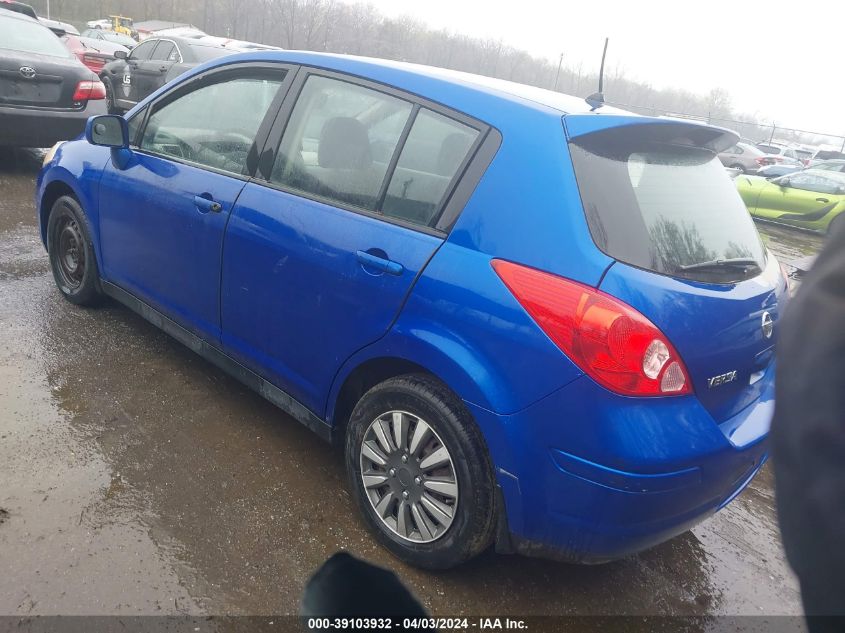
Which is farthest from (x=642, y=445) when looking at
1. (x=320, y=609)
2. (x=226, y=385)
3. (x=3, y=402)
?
(x=3, y=402)

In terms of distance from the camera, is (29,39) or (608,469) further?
(29,39)

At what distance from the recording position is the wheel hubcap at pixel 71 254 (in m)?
4.19

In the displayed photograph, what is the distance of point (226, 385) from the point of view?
3.66 metres

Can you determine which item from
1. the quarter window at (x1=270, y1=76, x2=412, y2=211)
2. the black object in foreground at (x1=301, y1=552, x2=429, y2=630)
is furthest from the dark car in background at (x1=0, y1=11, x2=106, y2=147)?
the black object in foreground at (x1=301, y1=552, x2=429, y2=630)

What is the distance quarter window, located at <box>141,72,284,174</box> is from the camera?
3125mm

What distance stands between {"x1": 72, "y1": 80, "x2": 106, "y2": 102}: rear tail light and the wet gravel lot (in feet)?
15.4

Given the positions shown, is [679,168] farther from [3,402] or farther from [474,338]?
[3,402]

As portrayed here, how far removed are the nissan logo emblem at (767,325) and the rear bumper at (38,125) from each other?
22.3 feet

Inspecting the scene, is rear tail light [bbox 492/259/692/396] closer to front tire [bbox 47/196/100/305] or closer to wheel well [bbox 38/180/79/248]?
front tire [bbox 47/196/100/305]

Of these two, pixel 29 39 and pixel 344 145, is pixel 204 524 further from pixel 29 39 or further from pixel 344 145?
pixel 29 39

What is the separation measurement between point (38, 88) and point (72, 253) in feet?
12.7

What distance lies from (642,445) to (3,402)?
118 inches

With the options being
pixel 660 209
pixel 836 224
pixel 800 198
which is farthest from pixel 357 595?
pixel 800 198

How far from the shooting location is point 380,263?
240 cm
